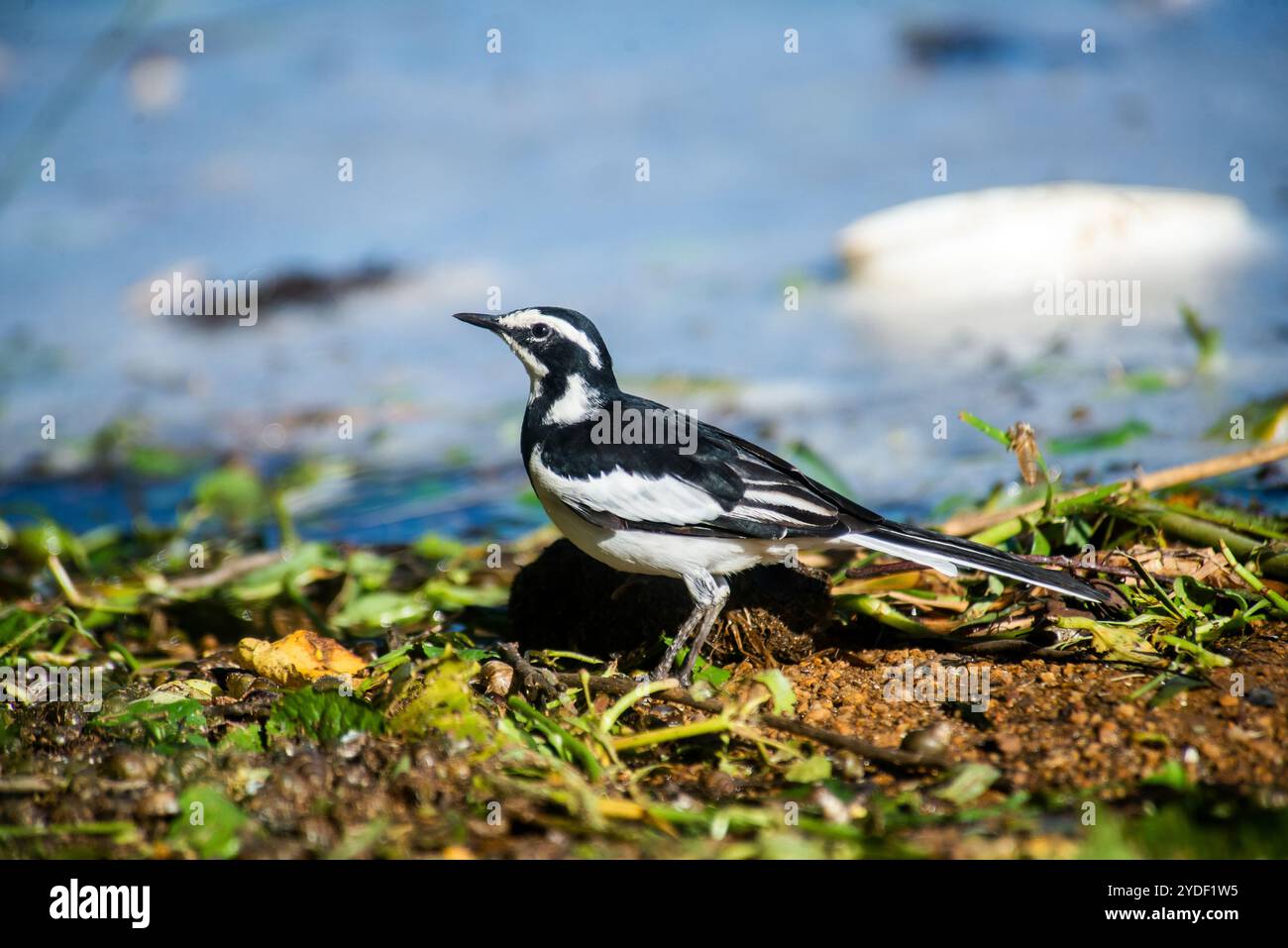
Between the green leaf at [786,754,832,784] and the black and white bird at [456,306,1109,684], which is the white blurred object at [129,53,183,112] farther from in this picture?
the green leaf at [786,754,832,784]

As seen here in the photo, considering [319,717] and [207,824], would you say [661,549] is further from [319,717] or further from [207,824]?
[207,824]

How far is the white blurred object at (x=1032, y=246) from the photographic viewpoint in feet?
30.0

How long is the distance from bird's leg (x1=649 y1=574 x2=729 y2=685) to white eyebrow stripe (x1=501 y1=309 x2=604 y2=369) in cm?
105

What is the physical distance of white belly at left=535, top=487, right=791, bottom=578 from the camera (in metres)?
4.38

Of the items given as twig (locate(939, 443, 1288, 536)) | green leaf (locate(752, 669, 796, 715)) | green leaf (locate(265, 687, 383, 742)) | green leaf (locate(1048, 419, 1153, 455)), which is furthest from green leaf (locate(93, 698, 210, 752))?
green leaf (locate(1048, 419, 1153, 455))

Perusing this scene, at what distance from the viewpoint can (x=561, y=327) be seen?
4.95m

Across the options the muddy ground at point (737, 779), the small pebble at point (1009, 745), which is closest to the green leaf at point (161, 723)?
the muddy ground at point (737, 779)

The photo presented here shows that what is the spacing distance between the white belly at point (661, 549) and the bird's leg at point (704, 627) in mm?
68

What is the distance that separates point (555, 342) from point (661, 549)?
1.09m

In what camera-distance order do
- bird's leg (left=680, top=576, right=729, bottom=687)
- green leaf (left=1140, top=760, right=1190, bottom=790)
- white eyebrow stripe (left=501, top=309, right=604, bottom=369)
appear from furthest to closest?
white eyebrow stripe (left=501, top=309, right=604, bottom=369) < bird's leg (left=680, top=576, right=729, bottom=687) < green leaf (left=1140, top=760, right=1190, bottom=790)

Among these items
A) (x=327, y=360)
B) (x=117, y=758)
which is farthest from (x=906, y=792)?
(x=327, y=360)

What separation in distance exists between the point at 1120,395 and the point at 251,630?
550cm

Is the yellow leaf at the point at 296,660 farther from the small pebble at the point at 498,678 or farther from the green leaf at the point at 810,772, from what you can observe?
the green leaf at the point at 810,772

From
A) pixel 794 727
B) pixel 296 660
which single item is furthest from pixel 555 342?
pixel 794 727
